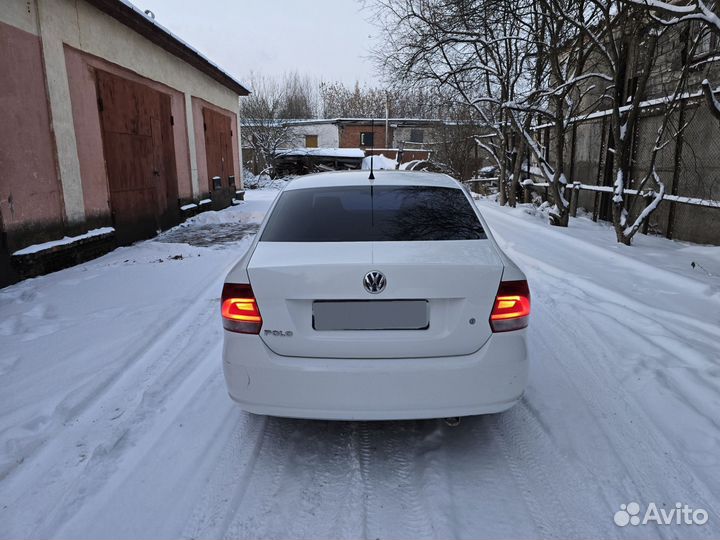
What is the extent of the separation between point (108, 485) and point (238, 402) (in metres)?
0.72

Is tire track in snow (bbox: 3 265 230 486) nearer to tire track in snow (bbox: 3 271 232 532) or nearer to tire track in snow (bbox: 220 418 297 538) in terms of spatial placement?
tire track in snow (bbox: 3 271 232 532)

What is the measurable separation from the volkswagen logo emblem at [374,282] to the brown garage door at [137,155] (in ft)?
24.0

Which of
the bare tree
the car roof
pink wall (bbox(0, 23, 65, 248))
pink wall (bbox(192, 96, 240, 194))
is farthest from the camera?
the bare tree

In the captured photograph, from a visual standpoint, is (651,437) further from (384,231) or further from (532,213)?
(532,213)

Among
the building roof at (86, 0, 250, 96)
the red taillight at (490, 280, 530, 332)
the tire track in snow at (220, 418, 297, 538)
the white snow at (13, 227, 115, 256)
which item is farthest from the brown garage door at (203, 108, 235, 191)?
the red taillight at (490, 280, 530, 332)

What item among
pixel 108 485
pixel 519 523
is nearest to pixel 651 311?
pixel 519 523

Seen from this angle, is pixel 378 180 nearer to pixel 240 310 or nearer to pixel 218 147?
pixel 240 310

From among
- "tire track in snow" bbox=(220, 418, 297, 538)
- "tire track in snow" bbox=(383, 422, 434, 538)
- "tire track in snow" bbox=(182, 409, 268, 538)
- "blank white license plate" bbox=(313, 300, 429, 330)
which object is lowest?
"tire track in snow" bbox=(383, 422, 434, 538)

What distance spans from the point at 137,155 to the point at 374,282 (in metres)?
8.48

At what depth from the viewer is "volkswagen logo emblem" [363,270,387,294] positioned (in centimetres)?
233

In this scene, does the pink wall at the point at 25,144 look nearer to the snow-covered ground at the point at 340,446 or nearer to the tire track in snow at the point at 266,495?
the snow-covered ground at the point at 340,446

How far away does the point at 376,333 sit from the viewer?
7.73 feet

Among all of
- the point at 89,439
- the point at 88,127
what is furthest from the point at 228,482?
the point at 88,127

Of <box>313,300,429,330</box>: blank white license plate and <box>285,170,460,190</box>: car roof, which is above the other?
<box>285,170,460,190</box>: car roof
